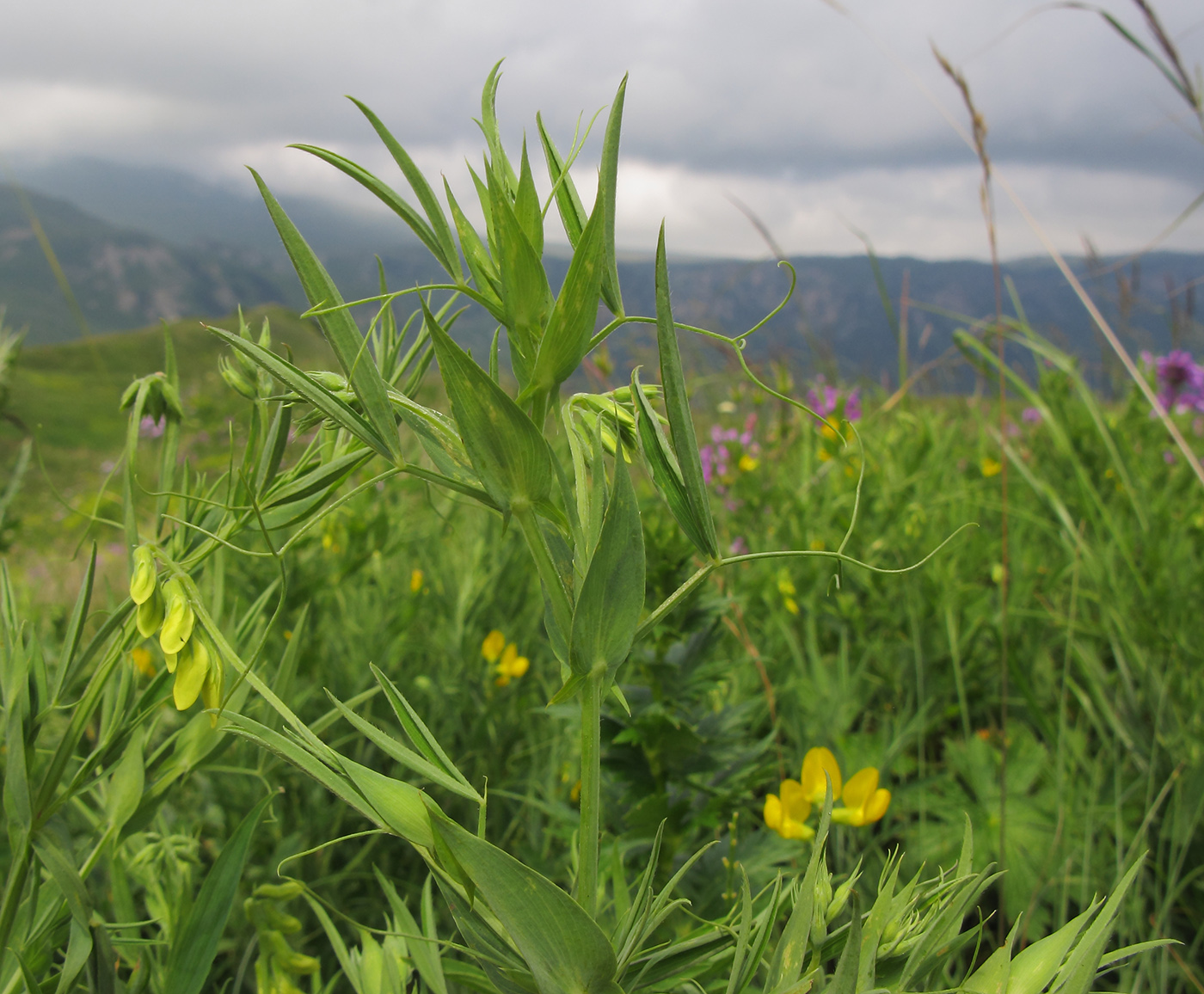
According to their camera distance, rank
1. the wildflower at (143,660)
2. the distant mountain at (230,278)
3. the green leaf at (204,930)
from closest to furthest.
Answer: the green leaf at (204,930) < the wildflower at (143,660) < the distant mountain at (230,278)

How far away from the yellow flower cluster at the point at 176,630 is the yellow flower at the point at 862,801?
0.72m

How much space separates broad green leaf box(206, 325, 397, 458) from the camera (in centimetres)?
40

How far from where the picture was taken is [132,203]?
181000mm

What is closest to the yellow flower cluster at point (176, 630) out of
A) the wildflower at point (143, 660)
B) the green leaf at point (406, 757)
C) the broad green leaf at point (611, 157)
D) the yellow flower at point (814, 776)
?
the green leaf at point (406, 757)

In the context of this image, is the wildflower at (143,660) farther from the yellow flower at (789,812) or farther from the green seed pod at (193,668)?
the yellow flower at (789,812)

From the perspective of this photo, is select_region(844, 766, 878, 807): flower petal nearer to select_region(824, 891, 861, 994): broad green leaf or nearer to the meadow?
the meadow

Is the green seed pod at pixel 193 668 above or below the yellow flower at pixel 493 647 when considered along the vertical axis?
above

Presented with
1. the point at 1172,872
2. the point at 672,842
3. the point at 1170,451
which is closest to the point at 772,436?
the point at 1170,451

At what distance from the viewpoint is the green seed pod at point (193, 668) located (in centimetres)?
45

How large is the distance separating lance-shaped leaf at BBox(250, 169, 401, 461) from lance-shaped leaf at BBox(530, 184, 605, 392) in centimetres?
Answer: 8

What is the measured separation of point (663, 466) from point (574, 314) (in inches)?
3.8

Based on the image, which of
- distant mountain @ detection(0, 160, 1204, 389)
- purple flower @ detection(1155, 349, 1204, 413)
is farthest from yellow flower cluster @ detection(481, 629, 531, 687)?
distant mountain @ detection(0, 160, 1204, 389)

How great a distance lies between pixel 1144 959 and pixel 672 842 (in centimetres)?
54

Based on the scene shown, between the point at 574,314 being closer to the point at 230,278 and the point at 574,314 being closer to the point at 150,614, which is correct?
the point at 150,614
